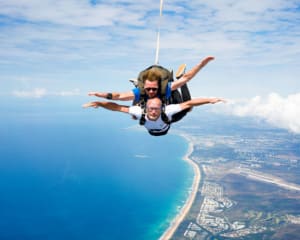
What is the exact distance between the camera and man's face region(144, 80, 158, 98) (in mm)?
3842

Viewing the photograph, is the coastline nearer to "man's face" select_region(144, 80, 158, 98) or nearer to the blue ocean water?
the blue ocean water

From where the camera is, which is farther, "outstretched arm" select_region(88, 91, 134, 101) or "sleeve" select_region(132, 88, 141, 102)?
"sleeve" select_region(132, 88, 141, 102)

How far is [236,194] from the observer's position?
53.3 meters

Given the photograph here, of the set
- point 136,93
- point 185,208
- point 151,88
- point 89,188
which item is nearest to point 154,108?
point 151,88

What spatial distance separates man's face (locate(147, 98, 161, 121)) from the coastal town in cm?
3330

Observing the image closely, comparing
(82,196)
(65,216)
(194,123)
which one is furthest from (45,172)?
(194,123)

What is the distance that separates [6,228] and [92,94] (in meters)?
40.0

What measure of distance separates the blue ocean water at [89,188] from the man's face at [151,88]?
112ft

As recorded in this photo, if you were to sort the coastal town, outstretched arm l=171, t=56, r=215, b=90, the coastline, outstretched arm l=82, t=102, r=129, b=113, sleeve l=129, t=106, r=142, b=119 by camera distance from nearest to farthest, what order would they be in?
outstretched arm l=82, t=102, r=129, b=113, sleeve l=129, t=106, r=142, b=119, outstretched arm l=171, t=56, r=215, b=90, the coastline, the coastal town

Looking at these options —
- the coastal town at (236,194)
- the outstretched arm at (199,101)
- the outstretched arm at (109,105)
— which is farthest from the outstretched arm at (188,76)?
the coastal town at (236,194)

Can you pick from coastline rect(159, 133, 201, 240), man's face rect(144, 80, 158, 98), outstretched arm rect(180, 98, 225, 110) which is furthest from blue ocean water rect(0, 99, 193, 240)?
man's face rect(144, 80, 158, 98)

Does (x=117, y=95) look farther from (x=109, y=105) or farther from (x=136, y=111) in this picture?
(x=136, y=111)

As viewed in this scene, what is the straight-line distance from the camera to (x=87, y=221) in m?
40.4

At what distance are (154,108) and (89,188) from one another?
53303 mm
